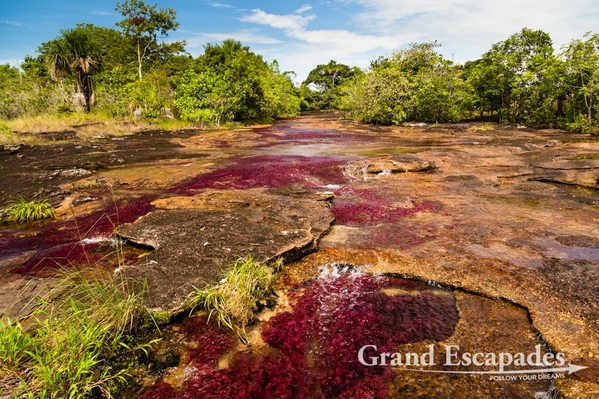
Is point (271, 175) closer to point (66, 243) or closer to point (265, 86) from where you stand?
point (66, 243)

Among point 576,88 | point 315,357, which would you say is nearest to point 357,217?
point 315,357

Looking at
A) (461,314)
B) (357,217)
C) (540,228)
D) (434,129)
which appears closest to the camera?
(461,314)

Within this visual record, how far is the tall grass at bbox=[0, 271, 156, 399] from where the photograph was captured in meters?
2.72

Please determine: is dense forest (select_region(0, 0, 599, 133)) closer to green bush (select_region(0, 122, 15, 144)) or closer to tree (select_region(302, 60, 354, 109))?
green bush (select_region(0, 122, 15, 144))

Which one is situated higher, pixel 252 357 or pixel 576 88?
pixel 576 88

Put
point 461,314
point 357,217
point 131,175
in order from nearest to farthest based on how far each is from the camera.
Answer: point 461,314 < point 357,217 < point 131,175

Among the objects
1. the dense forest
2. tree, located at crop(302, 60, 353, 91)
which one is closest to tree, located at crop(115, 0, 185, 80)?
the dense forest

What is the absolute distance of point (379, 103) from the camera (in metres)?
33.9

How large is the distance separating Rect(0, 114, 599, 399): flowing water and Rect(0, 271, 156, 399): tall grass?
1.19 feet

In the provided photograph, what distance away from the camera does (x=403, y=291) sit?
4.74 meters

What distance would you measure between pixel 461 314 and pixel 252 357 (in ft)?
8.79

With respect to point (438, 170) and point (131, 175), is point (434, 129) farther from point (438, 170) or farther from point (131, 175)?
point (131, 175)

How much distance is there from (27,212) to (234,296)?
6.71 m

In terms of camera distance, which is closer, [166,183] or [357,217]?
[357,217]
